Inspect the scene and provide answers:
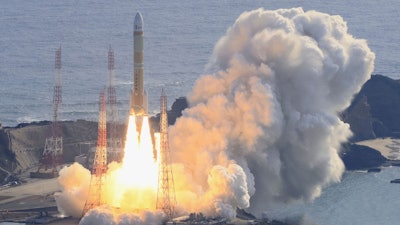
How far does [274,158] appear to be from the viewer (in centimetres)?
17588

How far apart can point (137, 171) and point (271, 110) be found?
15.7 meters

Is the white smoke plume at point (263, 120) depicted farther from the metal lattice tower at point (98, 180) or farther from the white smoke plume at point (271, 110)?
the metal lattice tower at point (98, 180)

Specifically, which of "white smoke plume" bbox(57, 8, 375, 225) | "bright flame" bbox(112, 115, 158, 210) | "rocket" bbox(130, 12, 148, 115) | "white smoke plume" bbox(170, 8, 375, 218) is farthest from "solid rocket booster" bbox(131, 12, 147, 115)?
"white smoke plume" bbox(170, 8, 375, 218)

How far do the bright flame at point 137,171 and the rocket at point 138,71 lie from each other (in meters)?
1.09

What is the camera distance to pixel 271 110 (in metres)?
172

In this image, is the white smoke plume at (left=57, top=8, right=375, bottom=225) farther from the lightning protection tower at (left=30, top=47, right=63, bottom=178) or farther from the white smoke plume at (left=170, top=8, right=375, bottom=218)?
the lightning protection tower at (left=30, top=47, right=63, bottom=178)

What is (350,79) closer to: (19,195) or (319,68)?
(319,68)

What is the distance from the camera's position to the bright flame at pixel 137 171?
164 metres

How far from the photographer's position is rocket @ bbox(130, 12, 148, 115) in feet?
538

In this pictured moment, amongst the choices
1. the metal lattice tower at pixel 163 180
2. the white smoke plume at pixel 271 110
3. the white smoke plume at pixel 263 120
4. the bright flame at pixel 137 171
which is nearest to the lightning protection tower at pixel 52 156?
the white smoke plume at pixel 263 120

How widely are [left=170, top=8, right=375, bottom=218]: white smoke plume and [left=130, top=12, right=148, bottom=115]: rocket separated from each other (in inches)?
338

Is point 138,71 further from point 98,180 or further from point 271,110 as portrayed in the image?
point 271,110

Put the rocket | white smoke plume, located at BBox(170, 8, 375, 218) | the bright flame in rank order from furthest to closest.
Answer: white smoke plume, located at BBox(170, 8, 375, 218) < the bright flame < the rocket

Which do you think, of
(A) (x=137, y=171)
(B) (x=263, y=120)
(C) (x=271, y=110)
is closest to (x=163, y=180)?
(A) (x=137, y=171)
